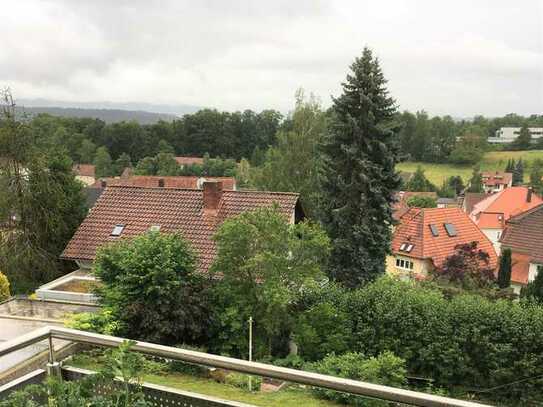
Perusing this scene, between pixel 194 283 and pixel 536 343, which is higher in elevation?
pixel 194 283

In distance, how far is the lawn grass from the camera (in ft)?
9.51

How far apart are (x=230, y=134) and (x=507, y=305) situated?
7044 cm

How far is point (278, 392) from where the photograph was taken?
4004 mm

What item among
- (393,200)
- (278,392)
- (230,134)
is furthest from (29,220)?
(230,134)

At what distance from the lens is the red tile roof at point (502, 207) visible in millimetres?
40281

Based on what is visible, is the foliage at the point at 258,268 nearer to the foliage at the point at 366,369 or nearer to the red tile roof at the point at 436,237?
the foliage at the point at 366,369

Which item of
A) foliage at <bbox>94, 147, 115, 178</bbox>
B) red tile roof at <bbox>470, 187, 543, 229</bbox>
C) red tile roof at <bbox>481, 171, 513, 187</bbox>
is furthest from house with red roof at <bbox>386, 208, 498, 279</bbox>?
foliage at <bbox>94, 147, 115, 178</bbox>

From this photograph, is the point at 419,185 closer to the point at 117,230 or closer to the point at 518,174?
the point at 518,174

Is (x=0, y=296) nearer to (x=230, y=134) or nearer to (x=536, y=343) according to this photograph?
(x=536, y=343)

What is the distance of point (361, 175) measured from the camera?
1572cm

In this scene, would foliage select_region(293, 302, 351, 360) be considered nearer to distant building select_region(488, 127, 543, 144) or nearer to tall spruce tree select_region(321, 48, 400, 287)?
tall spruce tree select_region(321, 48, 400, 287)

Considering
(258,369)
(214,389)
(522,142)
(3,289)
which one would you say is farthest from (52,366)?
(522,142)

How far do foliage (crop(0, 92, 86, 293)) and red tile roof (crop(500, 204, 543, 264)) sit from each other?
2322 cm

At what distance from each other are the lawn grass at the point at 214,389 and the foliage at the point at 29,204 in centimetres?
1228
